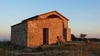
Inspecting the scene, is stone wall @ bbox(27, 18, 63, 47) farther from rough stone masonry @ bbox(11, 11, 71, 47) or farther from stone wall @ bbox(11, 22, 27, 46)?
stone wall @ bbox(11, 22, 27, 46)

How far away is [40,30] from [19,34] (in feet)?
8.95

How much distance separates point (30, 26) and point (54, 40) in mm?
4067

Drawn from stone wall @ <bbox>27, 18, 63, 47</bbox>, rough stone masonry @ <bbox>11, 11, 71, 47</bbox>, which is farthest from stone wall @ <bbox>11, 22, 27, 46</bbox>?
stone wall @ <bbox>27, 18, 63, 47</bbox>

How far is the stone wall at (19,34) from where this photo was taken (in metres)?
26.9

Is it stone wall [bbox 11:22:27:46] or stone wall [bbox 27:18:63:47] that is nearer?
stone wall [bbox 27:18:63:47]

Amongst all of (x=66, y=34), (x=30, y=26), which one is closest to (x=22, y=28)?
(x=30, y=26)

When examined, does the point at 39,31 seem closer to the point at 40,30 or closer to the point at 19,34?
the point at 40,30

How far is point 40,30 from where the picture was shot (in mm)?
27734

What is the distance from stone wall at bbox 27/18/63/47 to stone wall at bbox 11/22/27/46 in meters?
0.68

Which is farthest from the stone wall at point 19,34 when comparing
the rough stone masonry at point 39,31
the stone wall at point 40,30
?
the stone wall at point 40,30

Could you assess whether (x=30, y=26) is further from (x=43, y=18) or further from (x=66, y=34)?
(x=66, y=34)

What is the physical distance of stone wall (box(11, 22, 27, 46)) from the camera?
88.3ft

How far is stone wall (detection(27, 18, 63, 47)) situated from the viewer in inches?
1053

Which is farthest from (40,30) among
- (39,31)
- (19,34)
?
(19,34)
